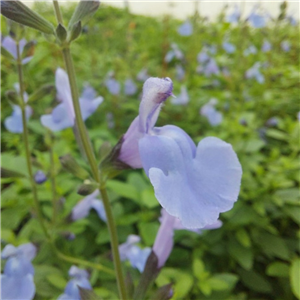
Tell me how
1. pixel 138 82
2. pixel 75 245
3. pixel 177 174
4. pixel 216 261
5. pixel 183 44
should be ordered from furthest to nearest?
1. pixel 183 44
2. pixel 138 82
3. pixel 216 261
4. pixel 75 245
5. pixel 177 174

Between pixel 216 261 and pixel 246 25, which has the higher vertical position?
pixel 246 25

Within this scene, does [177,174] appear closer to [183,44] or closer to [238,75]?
[238,75]

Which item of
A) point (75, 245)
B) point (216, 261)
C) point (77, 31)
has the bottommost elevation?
point (216, 261)

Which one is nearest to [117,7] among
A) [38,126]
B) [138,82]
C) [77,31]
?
[138,82]

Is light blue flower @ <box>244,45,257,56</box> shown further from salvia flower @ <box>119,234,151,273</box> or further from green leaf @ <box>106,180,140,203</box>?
salvia flower @ <box>119,234,151,273</box>

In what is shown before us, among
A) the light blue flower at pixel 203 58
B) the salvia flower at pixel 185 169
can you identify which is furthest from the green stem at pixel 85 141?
the light blue flower at pixel 203 58

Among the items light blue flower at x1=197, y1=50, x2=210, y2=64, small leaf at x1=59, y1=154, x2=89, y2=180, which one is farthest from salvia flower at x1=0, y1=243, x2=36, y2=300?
light blue flower at x1=197, y1=50, x2=210, y2=64

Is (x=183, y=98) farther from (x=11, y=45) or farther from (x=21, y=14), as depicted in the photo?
(x=21, y=14)

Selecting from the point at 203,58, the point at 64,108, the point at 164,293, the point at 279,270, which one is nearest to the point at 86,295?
the point at 164,293
